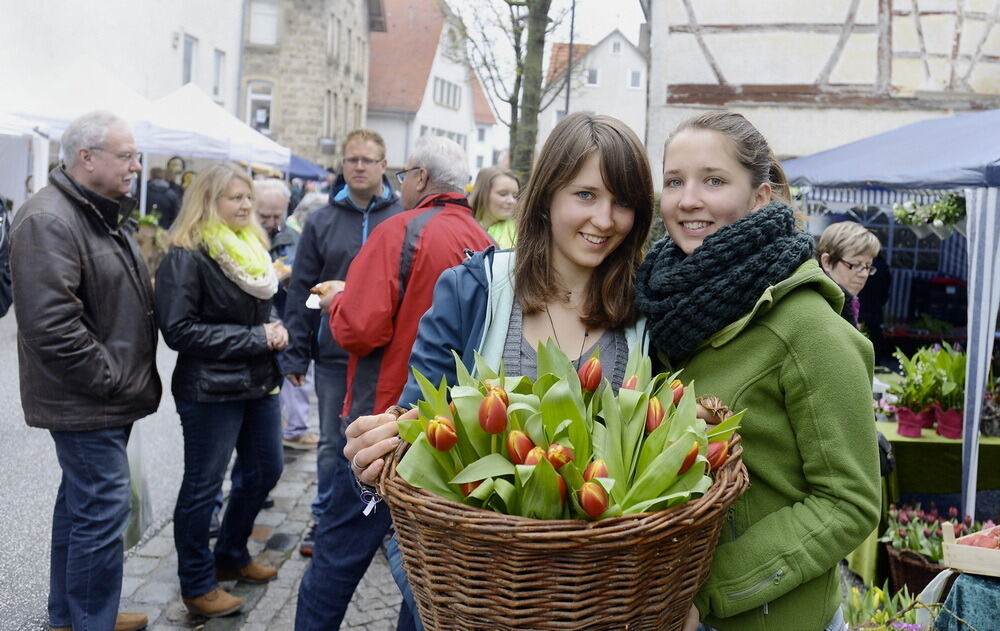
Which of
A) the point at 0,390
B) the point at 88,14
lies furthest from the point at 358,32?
the point at 0,390

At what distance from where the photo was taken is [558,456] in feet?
4.68

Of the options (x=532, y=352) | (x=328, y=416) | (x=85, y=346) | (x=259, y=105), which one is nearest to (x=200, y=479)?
(x=328, y=416)

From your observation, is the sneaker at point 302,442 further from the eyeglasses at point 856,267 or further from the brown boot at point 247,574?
the eyeglasses at point 856,267

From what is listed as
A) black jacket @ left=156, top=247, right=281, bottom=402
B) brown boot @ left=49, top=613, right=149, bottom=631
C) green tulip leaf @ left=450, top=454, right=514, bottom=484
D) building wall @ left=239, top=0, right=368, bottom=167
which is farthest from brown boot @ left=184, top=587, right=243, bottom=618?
building wall @ left=239, top=0, right=368, bottom=167

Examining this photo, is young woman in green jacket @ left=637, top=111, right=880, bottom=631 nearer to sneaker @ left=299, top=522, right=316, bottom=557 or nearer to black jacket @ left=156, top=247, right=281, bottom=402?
black jacket @ left=156, top=247, right=281, bottom=402

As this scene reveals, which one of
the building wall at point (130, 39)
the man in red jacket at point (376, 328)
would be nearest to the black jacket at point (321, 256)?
the man in red jacket at point (376, 328)

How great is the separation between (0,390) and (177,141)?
4859 mm

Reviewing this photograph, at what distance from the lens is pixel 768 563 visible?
177 centimetres

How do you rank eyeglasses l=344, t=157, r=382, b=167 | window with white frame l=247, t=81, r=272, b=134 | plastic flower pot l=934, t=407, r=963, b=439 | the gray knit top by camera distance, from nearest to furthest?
the gray knit top
eyeglasses l=344, t=157, r=382, b=167
plastic flower pot l=934, t=407, r=963, b=439
window with white frame l=247, t=81, r=272, b=134

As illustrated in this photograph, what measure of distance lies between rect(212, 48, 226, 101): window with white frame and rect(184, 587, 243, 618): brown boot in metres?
21.0

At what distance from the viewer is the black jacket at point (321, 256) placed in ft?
16.0

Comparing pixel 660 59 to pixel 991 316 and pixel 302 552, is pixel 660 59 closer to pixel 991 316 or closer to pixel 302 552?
pixel 991 316

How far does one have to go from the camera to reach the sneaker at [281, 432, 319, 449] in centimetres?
713

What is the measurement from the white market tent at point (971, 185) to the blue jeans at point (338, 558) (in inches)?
132
